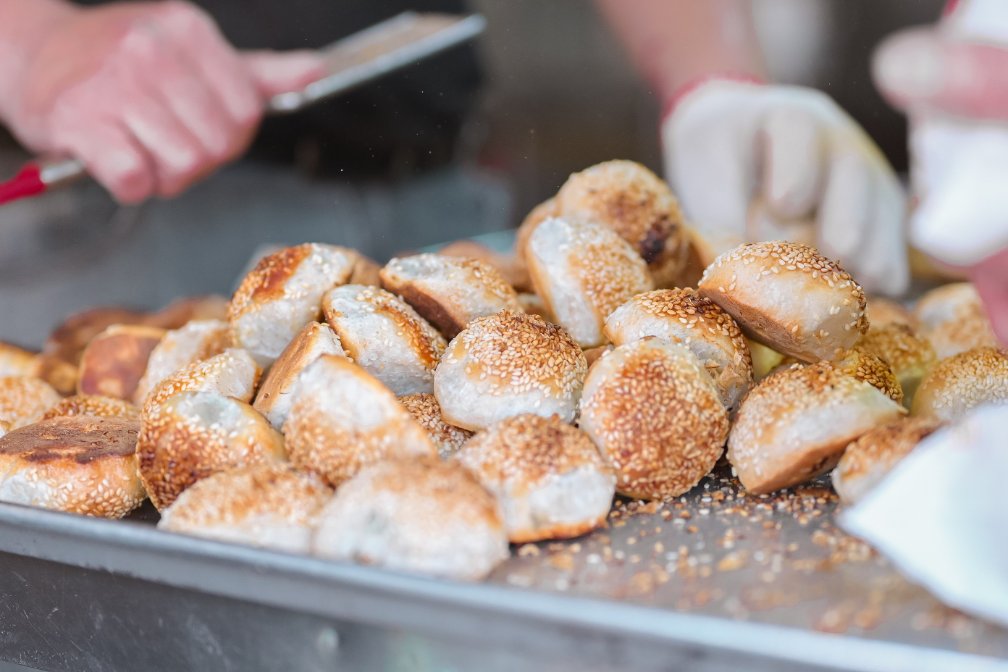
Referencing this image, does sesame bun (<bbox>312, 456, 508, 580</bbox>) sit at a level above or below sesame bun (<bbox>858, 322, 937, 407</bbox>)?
above

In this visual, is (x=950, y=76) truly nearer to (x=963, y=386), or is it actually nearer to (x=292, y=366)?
(x=963, y=386)

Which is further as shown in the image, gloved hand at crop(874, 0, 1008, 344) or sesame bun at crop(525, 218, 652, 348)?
sesame bun at crop(525, 218, 652, 348)

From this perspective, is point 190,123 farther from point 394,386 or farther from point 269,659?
point 269,659

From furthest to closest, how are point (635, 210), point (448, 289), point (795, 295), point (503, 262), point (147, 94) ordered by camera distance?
point (147, 94) → point (503, 262) → point (635, 210) → point (448, 289) → point (795, 295)

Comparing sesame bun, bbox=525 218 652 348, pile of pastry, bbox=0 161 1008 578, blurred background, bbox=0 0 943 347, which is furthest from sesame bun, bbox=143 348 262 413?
blurred background, bbox=0 0 943 347

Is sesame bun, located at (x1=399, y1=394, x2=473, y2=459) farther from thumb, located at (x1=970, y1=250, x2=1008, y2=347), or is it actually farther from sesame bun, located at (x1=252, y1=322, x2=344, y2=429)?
thumb, located at (x1=970, y1=250, x2=1008, y2=347)

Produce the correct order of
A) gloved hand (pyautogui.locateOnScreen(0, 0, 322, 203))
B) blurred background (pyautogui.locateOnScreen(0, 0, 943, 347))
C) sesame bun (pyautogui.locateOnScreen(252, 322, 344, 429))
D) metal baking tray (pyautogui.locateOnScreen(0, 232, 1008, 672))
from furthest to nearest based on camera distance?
gloved hand (pyautogui.locateOnScreen(0, 0, 322, 203)), blurred background (pyautogui.locateOnScreen(0, 0, 943, 347)), sesame bun (pyautogui.locateOnScreen(252, 322, 344, 429)), metal baking tray (pyautogui.locateOnScreen(0, 232, 1008, 672))

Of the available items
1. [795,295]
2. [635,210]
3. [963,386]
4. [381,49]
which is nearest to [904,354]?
[963,386]

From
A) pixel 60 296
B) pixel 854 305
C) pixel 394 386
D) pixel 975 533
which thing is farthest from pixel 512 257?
pixel 60 296
